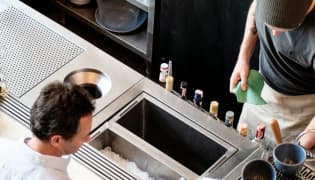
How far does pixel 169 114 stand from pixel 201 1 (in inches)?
34.6

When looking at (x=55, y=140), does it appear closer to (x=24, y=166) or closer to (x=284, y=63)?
(x=24, y=166)

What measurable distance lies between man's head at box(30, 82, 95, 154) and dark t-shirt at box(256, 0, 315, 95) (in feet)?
2.32

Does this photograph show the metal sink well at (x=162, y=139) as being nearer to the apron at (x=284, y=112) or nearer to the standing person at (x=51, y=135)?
the apron at (x=284, y=112)

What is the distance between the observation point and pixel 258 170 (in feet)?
6.67

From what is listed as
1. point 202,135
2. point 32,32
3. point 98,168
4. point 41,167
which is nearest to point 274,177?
point 202,135

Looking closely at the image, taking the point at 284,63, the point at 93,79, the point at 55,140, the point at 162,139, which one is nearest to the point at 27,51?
the point at 93,79

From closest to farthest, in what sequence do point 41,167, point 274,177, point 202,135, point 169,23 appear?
point 41,167 → point 274,177 → point 202,135 → point 169,23

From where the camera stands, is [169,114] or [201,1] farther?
[201,1]

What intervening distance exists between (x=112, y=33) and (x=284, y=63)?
1408 millimetres

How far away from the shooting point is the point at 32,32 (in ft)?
8.31

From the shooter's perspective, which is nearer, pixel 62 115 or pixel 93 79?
pixel 62 115

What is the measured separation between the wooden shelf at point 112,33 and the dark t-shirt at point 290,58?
41.6 inches

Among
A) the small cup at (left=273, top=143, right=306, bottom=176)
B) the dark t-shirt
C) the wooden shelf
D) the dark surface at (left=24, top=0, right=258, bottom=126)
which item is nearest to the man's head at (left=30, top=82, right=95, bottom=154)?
the small cup at (left=273, top=143, right=306, bottom=176)

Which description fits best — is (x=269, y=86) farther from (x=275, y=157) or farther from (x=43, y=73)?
(x=43, y=73)
